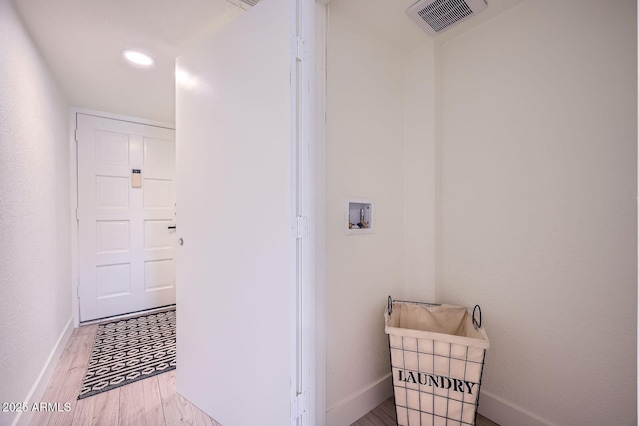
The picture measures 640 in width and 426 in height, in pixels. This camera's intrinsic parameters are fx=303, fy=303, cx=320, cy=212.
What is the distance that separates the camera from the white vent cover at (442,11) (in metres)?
1.48

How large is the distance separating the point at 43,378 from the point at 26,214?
3.34 feet

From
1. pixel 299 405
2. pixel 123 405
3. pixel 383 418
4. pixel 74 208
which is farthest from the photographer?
pixel 74 208

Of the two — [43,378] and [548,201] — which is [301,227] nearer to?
[548,201]

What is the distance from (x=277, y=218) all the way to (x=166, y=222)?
8.81ft

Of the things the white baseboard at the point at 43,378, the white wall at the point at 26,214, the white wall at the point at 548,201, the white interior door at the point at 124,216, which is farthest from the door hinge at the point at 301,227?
the white interior door at the point at 124,216

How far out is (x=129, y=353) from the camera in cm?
234

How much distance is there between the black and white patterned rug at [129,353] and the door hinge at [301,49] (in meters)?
2.18

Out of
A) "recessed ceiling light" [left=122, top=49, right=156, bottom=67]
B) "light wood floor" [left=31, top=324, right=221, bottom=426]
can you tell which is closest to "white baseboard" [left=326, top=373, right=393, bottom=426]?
"light wood floor" [left=31, top=324, right=221, bottom=426]

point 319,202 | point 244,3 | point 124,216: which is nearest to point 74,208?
point 124,216

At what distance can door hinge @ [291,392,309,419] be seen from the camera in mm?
1225

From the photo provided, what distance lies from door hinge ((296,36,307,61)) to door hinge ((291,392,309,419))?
4.59 feet

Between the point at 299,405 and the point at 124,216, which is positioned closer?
the point at 299,405

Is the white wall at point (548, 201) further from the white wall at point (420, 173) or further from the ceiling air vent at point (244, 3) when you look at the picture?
the ceiling air vent at point (244, 3)

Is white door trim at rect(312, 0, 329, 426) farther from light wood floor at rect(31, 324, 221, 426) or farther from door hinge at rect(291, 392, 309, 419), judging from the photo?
light wood floor at rect(31, 324, 221, 426)
